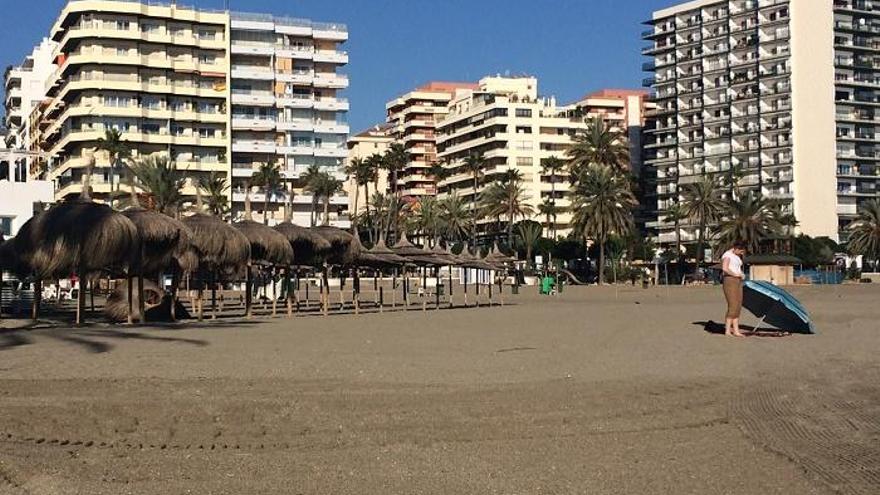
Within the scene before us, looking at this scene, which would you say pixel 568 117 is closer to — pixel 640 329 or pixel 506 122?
pixel 506 122

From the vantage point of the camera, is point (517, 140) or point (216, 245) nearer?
point (216, 245)

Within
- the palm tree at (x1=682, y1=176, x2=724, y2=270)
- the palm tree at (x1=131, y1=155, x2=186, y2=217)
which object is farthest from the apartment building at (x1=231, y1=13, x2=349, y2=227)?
the palm tree at (x1=682, y1=176, x2=724, y2=270)

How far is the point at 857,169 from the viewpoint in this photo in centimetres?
11088

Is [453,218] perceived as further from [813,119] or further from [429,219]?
[813,119]

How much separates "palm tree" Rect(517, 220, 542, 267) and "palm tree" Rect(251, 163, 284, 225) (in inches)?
916

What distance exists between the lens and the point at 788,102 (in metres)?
108

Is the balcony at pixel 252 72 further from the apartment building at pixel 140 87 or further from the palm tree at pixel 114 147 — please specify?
the palm tree at pixel 114 147

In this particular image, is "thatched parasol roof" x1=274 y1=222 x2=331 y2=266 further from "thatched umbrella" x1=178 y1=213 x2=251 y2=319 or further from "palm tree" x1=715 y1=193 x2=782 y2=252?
"palm tree" x1=715 y1=193 x2=782 y2=252

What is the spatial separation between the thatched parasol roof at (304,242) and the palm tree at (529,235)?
65.4 metres

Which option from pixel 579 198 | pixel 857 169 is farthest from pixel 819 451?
pixel 857 169

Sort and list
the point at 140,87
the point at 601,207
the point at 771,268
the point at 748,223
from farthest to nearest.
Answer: the point at 140,87
the point at 748,223
the point at 601,207
the point at 771,268

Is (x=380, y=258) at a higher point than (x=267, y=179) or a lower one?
lower

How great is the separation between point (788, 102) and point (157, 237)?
97275 mm

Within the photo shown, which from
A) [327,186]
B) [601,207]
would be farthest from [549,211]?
[327,186]
